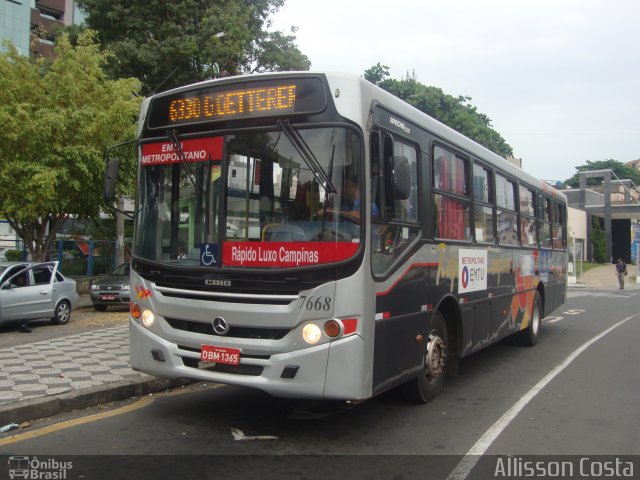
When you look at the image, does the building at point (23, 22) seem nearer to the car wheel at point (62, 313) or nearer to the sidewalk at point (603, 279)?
the car wheel at point (62, 313)

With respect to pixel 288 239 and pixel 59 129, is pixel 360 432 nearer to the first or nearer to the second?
pixel 288 239

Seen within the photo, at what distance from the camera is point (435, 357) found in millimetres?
6336

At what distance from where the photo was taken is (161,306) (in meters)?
5.41

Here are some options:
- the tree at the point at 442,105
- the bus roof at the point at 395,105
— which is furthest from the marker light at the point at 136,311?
the tree at the point at 442,105

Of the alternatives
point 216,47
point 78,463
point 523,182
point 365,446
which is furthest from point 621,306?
point 78,463

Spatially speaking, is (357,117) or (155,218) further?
(155,218)

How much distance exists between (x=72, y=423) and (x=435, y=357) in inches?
150

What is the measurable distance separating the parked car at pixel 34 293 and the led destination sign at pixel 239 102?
7.85 m

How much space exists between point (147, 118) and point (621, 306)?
1941 centimetres

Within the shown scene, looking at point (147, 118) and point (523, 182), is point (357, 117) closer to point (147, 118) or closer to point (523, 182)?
point (147, 118)

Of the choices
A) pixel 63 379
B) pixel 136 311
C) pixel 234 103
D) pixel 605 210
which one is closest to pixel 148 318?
pixel 136 311

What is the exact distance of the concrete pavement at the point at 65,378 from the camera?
5770 millimetres

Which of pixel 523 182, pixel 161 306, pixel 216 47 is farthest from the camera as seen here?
pixel 216 47

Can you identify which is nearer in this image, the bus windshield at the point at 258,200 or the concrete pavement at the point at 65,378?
the bus windshield at the point at 258,200
